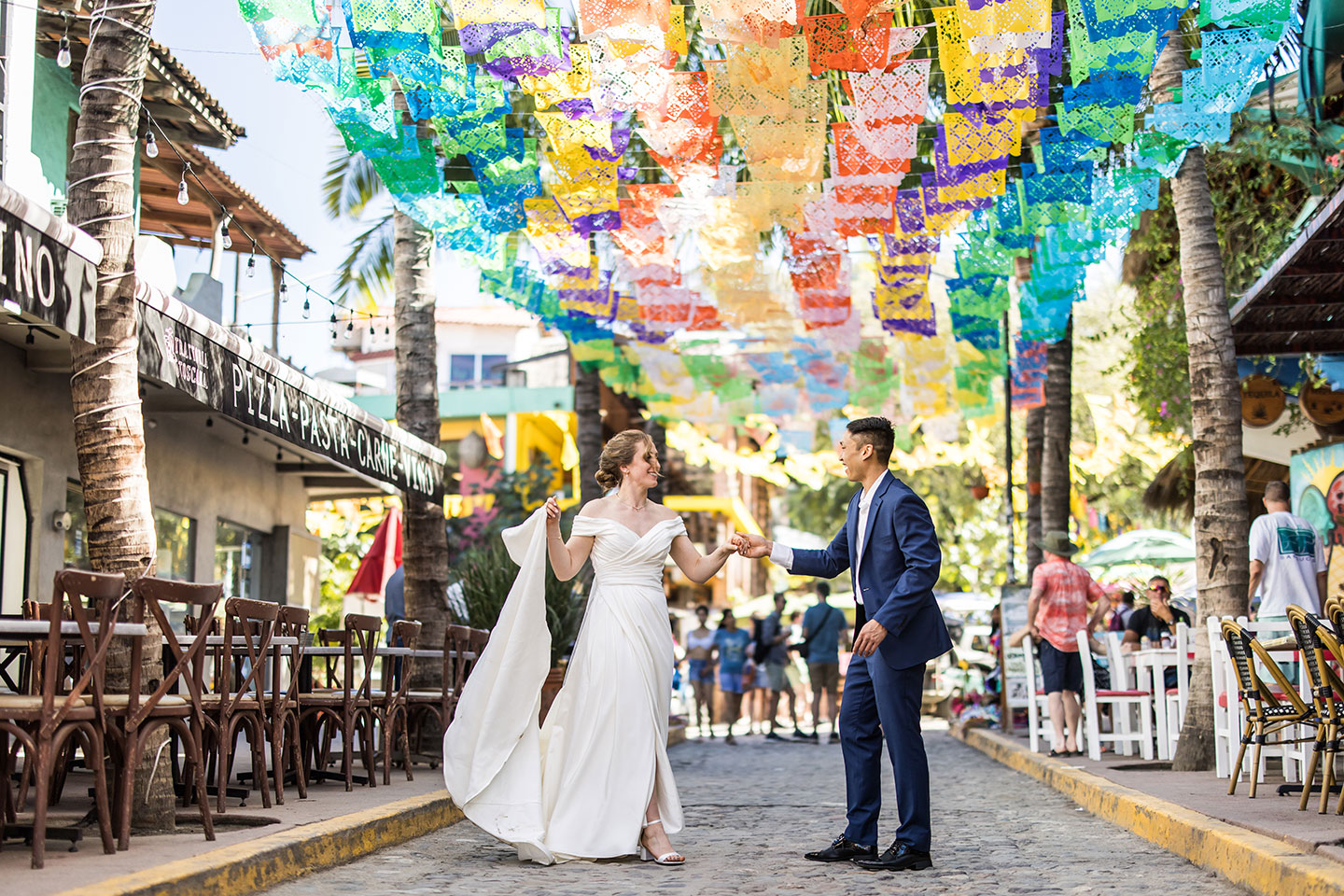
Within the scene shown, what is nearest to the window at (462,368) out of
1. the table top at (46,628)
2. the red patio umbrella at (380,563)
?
the red patio umbrella at (380,563)

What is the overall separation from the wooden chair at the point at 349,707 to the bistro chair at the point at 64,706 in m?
2.61

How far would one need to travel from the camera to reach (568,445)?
34219 millimetres

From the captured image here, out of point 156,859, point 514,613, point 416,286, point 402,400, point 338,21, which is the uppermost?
point 338,21

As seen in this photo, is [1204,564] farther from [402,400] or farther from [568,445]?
[568,445]

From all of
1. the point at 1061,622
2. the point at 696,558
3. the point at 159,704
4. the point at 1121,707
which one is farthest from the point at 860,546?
the point at 1121,707

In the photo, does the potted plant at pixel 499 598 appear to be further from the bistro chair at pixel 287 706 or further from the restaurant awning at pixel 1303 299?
the restaurant awning at pixel 1303 299

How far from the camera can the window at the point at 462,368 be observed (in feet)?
153

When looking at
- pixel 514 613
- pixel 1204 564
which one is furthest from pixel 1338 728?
pixel 514 613

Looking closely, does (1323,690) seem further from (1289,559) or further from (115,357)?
Result: (115,357)

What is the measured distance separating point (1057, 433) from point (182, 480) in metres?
11.1

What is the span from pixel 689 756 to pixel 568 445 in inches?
701

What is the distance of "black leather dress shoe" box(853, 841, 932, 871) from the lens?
248 inches

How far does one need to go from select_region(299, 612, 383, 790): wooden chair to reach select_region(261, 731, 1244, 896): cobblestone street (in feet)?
2.74

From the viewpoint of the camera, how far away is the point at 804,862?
6738 millimetres
